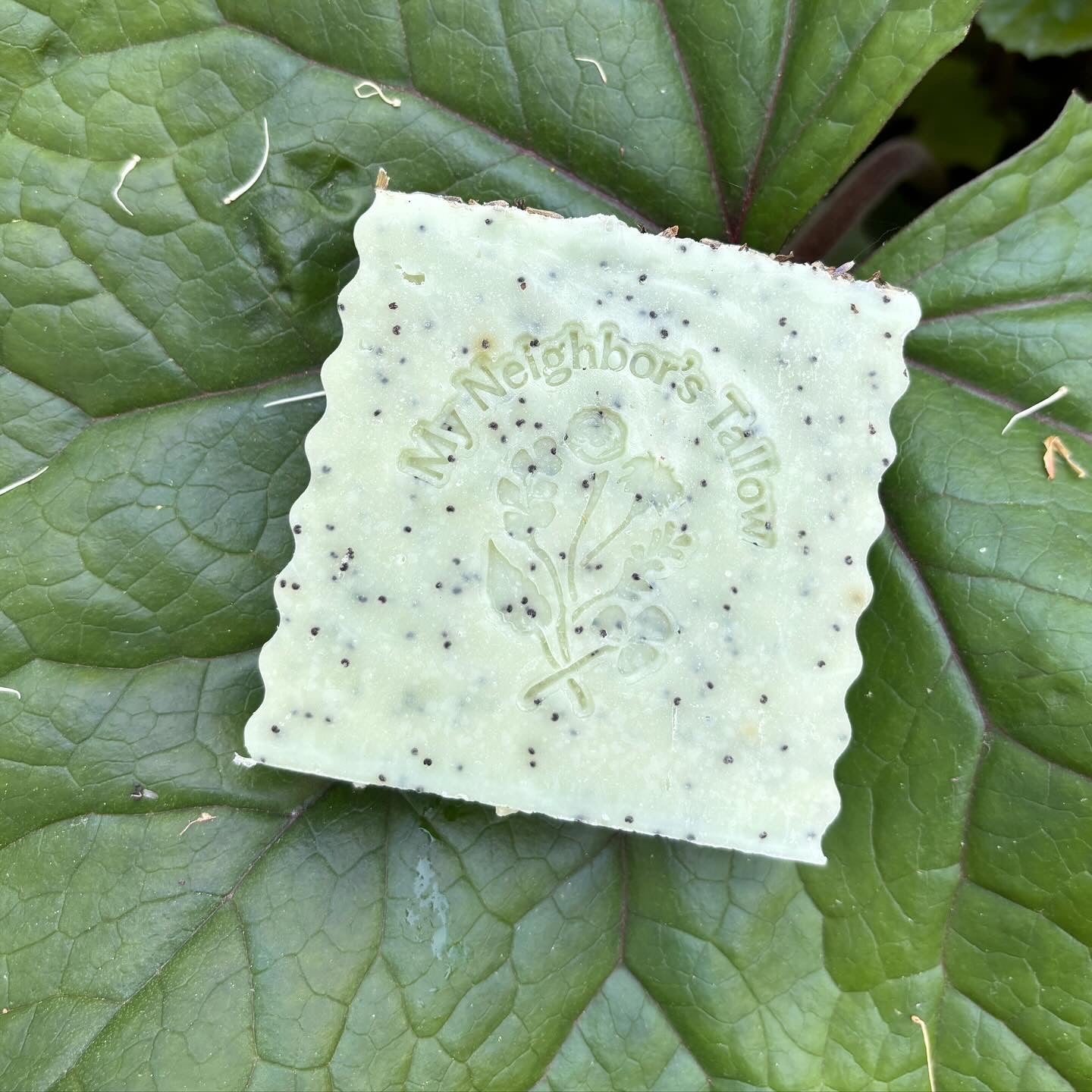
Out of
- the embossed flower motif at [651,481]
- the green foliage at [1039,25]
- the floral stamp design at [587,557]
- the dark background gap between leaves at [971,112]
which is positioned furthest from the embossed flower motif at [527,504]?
the green foliage at [1039,25]

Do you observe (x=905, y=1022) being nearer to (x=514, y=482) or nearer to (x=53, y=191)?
(x=514, y=482)

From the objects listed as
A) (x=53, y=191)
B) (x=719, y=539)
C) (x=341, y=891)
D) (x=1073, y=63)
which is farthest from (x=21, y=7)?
(x=1073, y=63)

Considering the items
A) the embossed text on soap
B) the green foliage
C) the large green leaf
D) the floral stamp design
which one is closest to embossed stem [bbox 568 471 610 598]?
the floral stamp design

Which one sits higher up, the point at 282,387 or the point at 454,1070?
the point at 282,387

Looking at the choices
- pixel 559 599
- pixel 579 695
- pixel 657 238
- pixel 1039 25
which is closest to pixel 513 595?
pixel 559 599

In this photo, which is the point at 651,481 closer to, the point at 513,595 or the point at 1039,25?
the point at 513,595

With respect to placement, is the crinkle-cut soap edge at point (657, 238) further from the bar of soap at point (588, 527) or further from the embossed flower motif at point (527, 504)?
the embossed flower motif at point (527, 504)
